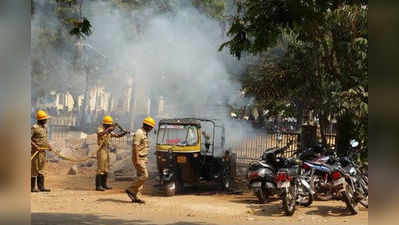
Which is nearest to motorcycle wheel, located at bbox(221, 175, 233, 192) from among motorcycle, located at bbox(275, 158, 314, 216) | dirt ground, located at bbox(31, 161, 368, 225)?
dirt ground, located at bbox(31, 161, 368, 225)

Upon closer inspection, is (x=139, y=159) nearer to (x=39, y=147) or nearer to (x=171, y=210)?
(x=171, y=210)

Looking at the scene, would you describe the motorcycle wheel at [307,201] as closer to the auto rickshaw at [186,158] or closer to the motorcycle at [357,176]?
the motorcycle at [357,176]

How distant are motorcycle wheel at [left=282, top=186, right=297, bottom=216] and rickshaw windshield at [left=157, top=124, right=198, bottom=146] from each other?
9.63 feet

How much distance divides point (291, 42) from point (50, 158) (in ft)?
33.9

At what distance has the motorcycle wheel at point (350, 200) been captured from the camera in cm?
868

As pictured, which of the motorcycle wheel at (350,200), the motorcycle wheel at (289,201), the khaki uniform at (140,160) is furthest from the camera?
the khaki uniform at (140,160)

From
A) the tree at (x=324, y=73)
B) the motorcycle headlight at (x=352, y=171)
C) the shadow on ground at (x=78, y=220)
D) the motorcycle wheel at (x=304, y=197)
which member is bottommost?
the shadow on ground at (x=78, y=220)

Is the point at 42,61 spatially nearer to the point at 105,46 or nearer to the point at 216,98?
the point at 105,46

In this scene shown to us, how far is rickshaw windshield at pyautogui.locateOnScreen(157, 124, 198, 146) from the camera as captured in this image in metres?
11.0

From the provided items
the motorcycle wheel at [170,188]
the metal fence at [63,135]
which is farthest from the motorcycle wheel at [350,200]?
the metal fence at [63,135]

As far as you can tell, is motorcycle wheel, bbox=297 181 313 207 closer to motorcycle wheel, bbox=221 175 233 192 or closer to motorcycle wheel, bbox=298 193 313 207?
motorcycle wheel, bbox=298 193 313 207

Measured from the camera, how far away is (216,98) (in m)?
18.1

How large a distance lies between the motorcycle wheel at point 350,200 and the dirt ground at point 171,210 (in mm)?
136

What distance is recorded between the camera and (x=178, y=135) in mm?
11094
